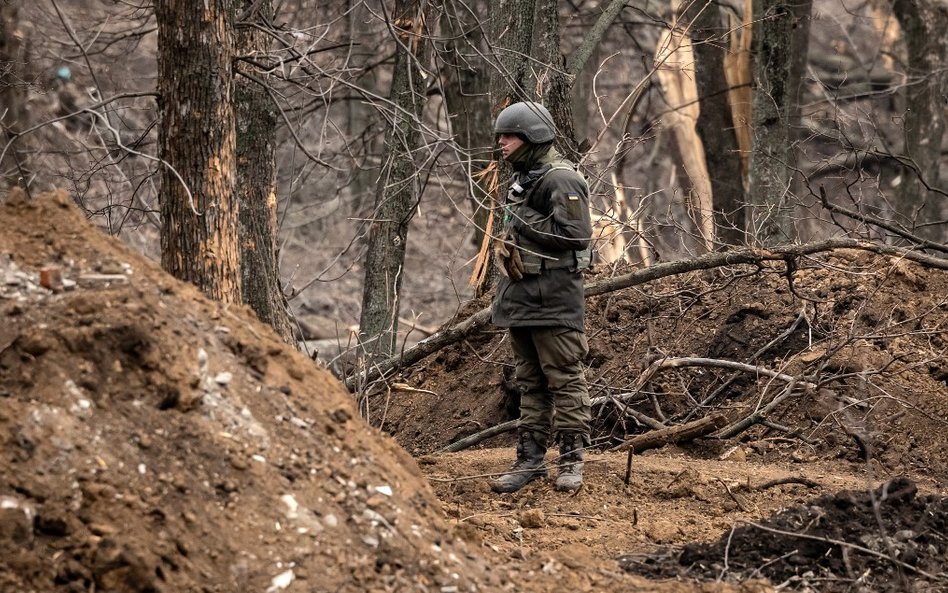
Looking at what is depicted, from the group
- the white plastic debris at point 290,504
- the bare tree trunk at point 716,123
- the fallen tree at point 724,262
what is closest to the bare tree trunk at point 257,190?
the fallen tree at point 724,262

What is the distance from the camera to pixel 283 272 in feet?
65.4

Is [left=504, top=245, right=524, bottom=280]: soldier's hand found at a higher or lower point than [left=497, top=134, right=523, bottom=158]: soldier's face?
lower

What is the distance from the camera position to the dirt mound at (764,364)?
8250 millimetres

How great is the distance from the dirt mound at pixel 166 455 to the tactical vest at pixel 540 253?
1.79 meters

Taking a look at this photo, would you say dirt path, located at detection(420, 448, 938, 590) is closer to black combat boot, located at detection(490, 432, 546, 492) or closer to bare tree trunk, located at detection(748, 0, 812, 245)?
black combat boot, located at detection(490, 432, 546, 492)

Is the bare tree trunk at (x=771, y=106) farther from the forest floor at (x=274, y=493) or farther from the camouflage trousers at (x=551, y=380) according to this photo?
the camouflage trousers at (x=551, y=380)

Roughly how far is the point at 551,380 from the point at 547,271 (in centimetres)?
64

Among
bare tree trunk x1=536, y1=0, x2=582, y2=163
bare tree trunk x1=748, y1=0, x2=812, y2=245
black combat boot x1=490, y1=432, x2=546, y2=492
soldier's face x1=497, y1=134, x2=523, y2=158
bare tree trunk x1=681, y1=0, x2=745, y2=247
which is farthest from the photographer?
bare tree trunk x1=681, y1=0, x2=745, y2=247

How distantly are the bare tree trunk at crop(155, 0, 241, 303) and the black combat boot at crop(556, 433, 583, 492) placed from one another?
2.17 meters

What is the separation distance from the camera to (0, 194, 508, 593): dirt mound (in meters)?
4.07

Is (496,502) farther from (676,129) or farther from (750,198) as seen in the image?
(676,129)

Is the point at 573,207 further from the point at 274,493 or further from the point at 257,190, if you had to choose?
the point at 274,493

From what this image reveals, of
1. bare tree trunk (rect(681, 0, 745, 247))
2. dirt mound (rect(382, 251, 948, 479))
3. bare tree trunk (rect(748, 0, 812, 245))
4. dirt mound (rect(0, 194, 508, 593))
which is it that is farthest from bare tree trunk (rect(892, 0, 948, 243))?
dirt mound (rect(0, 194, 508, 593))

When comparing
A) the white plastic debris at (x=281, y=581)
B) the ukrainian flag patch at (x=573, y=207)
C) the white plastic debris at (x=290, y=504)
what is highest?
the ukrainian flag patch at (x=573, y=207)
